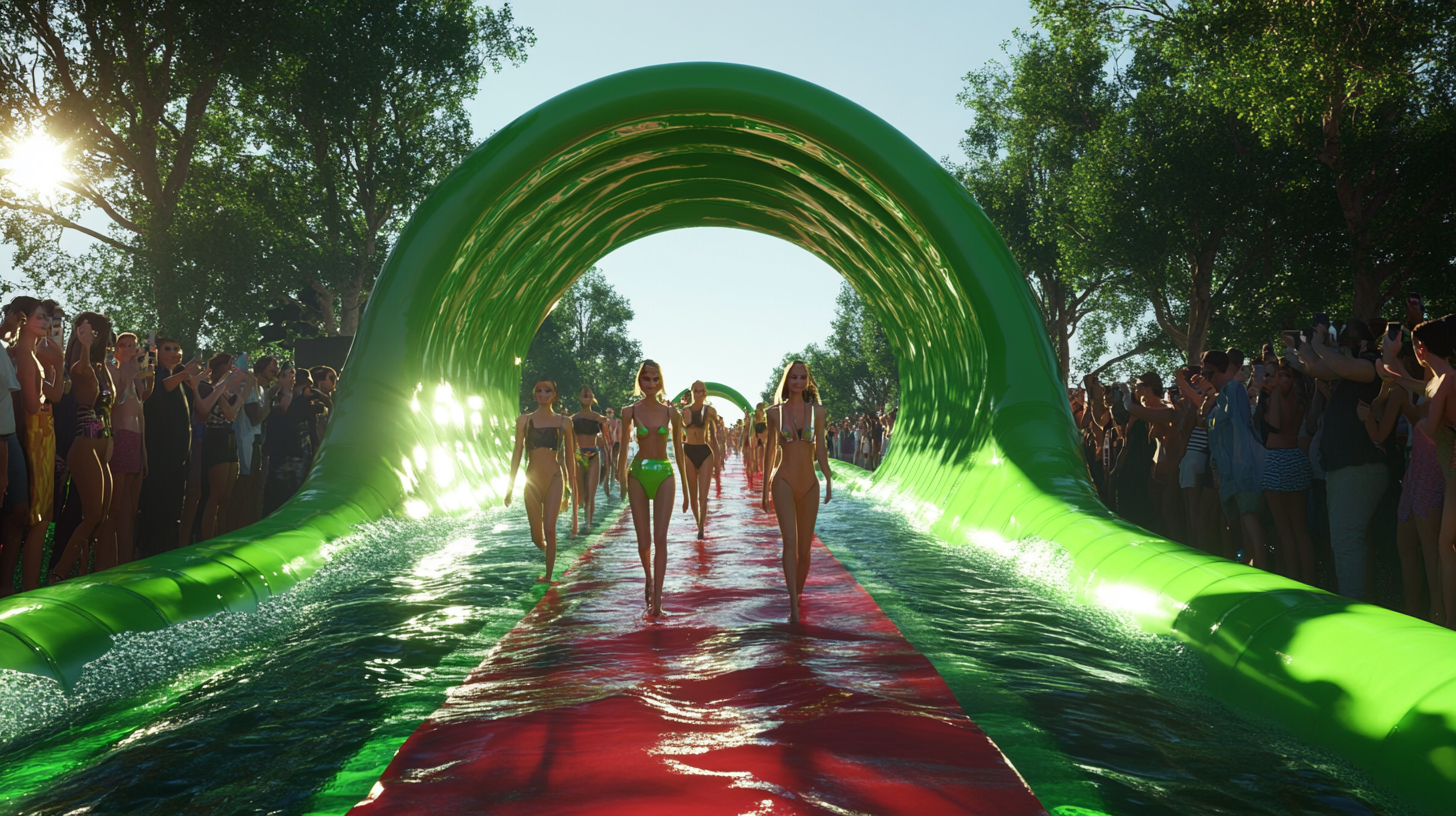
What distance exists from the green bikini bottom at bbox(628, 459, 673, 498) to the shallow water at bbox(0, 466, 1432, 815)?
1294 mm

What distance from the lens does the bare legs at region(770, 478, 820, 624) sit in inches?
261

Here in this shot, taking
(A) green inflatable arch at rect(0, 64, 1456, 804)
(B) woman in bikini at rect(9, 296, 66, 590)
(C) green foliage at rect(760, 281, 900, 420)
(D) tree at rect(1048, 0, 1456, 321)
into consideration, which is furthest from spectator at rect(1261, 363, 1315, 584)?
(C) green foliage at rect(760, 281, 900, 420)

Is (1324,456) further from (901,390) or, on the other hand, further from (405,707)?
(901,390)

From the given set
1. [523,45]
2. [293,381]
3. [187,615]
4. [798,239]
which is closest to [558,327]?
[523,45]

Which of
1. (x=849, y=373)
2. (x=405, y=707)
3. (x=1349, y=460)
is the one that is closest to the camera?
(x=405, y=707)

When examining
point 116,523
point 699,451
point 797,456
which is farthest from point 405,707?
point 699,451

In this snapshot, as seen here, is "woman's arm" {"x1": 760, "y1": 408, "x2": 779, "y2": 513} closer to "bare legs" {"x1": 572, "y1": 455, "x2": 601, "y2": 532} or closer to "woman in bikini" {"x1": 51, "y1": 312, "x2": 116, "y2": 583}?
"woman in bikini" {"x1": 51, "y1": 312, "x2": 116, "y2": 583}

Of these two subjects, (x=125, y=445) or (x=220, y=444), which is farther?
(x=220, y=444)

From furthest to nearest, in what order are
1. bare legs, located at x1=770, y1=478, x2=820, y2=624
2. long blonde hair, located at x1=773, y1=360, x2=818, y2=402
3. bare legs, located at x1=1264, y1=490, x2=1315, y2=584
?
bare legs, located at x1=1264, y1=490, x2=1315, y2=584 < long blonde hair, located at x1=773, y1=360, x2=818, y2=402 < bare legs, located at x1=770, y1=478, x2=820, y2=624

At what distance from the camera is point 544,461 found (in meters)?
8.70

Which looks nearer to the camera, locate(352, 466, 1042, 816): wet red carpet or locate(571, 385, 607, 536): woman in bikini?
locate(352, 466, 1042, 816): wet red carpet

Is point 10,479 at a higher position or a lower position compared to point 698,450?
lower

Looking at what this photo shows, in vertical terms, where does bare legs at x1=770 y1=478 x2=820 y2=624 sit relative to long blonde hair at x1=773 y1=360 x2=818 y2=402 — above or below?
below

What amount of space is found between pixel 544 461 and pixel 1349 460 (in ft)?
20.5
